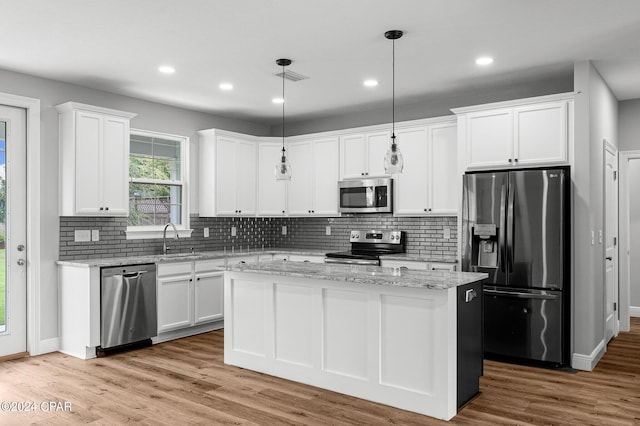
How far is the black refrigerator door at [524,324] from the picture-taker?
14.8ft

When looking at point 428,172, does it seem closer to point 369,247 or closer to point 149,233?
point 369,247

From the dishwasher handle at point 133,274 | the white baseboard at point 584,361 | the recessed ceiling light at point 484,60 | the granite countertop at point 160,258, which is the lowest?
the white baseboard at point 584,361

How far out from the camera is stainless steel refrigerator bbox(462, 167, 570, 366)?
177 inches

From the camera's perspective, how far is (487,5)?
3.39 meters

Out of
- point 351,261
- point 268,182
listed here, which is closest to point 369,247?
point 351,261

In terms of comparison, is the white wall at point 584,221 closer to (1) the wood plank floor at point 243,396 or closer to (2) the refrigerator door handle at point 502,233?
(1) the wood plank floor at point 243,396

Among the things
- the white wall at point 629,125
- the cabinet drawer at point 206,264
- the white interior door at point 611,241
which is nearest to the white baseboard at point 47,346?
the cabinet drawer at point 206,264

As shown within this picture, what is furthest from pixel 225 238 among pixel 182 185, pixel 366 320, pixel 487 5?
pixel 487 5

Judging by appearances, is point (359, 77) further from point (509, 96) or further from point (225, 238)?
point (225, 238)

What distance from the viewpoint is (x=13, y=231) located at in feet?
16.0

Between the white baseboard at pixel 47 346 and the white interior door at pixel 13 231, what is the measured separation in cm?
13

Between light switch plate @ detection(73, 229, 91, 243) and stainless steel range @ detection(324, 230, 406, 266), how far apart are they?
8.95ft

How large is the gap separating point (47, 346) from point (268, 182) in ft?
10.9

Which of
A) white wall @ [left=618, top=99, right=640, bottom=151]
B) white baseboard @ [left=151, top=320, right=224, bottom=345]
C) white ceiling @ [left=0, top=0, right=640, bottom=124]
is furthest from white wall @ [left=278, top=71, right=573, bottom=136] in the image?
white baseboard @ [left=151, top=320, right=224, bottom=345]
